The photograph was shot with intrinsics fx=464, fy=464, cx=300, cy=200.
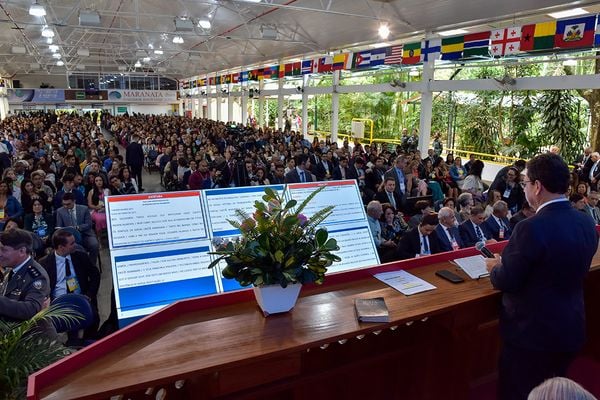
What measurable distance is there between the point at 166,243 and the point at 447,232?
3070mm

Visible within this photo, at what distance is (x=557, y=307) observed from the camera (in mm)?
1944

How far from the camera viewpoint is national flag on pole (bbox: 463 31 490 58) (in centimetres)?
1007

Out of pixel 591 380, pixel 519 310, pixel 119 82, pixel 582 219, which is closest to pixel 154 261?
pixel 519 310

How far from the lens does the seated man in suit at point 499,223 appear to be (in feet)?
16.9

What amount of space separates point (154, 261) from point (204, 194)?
1.55ft

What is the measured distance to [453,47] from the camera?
10977 millimetres

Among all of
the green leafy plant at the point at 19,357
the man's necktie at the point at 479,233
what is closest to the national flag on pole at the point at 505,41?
the man's necktie at the point at 479,233

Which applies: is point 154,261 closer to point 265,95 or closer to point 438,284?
point 438,284

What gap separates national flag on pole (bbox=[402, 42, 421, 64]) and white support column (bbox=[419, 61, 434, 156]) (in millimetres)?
315

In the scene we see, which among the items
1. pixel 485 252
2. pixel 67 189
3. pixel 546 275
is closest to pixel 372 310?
pixel 546 275

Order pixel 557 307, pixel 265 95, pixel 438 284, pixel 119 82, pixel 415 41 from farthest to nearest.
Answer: pixel 119 82 < pixel 265 95 < pixel 415 41 < pixel 438 284 < pixel 557 307

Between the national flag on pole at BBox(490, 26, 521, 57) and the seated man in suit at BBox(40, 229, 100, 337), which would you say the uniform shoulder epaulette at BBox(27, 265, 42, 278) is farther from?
the national flag on pole at BBox(490, 26, 521, 57)

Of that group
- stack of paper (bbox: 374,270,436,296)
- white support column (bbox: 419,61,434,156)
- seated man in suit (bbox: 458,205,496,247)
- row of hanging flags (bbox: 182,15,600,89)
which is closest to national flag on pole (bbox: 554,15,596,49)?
row of hanging flags (bbox: 182,15,600,89)

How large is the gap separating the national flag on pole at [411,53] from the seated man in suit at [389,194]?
648 centimetres
